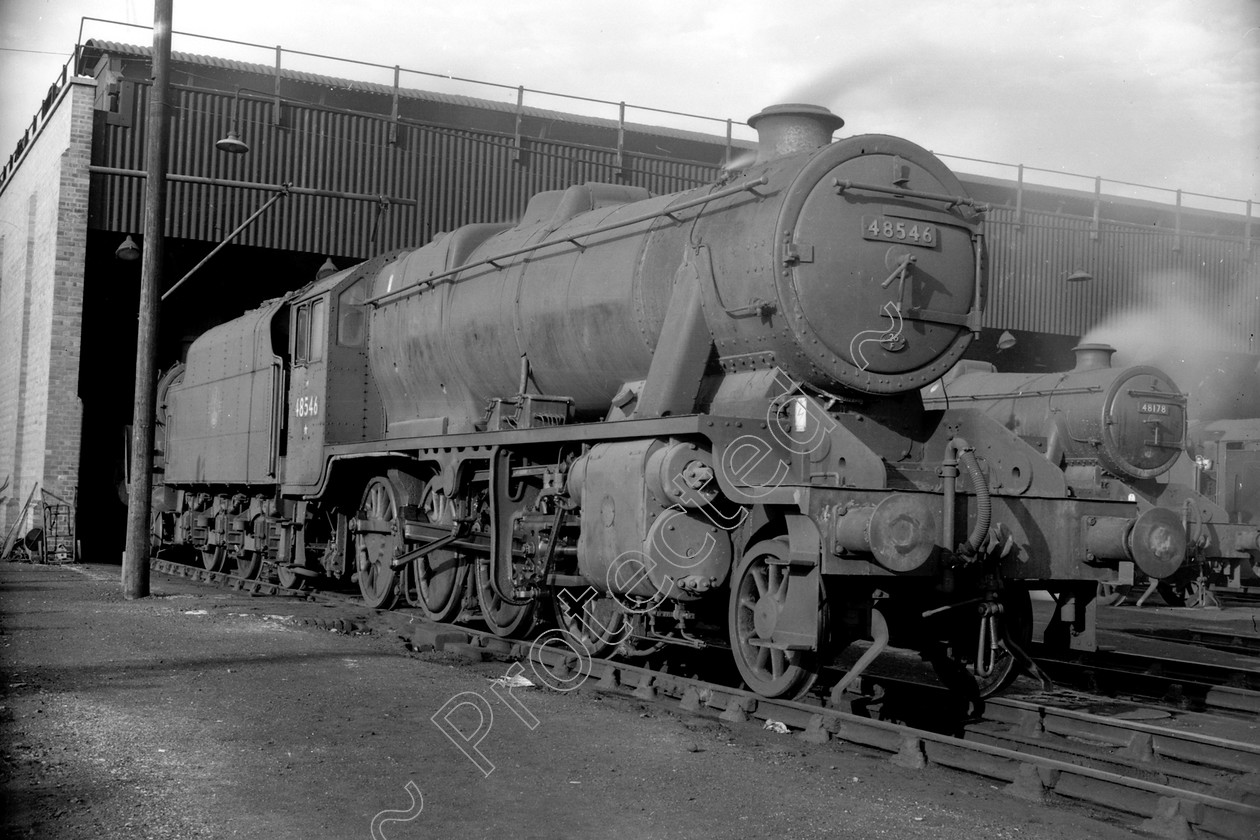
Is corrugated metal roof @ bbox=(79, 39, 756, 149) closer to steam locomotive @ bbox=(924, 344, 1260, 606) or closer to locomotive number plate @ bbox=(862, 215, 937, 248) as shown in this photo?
steam locomotive @ bbox=(924, 344, 1260, 606)

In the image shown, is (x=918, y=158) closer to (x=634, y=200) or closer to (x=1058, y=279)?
(x=634, y=200)

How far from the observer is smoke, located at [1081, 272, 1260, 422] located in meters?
25.6

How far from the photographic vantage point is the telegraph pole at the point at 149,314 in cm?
1383

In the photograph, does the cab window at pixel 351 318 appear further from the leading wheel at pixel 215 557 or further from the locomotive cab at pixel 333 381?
the leading wheel at pixel 215 557

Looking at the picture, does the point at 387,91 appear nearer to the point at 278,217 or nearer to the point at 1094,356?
the point at 278,217

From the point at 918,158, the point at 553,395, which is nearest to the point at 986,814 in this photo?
the point at 918,158

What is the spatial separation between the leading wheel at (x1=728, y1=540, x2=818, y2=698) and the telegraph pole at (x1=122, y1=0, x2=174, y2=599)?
9.08 meters

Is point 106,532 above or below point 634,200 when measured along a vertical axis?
below

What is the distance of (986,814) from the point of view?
199 inches

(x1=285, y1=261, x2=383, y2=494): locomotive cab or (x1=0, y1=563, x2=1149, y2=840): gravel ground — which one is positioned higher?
(x1=285, y1=261, x2=383, y2=494): locomotive cab

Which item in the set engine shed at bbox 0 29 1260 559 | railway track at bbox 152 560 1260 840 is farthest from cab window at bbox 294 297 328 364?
railway track at bbox 152 560 1260 840

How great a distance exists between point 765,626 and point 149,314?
9812mm

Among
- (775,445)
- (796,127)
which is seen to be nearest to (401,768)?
(775,445)

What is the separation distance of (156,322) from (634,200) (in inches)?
271
